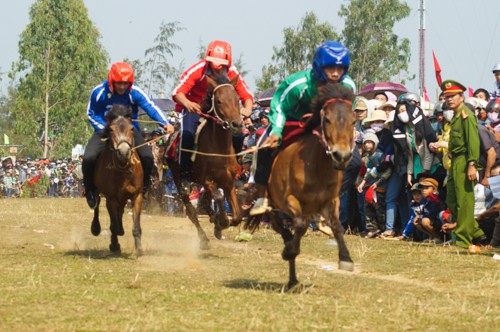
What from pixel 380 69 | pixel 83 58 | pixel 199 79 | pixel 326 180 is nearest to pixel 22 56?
pixel 83 58

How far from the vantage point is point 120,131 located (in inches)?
476

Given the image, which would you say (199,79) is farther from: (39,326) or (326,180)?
(39,326)

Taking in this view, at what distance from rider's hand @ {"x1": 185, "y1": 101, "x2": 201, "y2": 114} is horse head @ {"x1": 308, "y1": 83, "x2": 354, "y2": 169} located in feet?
15.6

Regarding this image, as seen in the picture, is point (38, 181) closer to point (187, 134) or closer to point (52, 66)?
point (52, 66)

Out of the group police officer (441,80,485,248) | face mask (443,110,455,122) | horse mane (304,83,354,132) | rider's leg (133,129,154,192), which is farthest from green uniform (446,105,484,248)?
horse mane (304,83,354,132)

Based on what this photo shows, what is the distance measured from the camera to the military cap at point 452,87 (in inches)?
535

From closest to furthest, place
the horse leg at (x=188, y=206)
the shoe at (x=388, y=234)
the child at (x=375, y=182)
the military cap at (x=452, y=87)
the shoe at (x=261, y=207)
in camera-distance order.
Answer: the shoe at (x=261, y=207) < the military cap at (x=452, y=87) < the horse leg at (x=188, y=206) < the shoe at (x=388, y=234) < the child at (x=375, y=182)

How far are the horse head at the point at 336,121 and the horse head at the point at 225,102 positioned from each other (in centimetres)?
392

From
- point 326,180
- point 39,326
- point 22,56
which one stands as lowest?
point 39,326

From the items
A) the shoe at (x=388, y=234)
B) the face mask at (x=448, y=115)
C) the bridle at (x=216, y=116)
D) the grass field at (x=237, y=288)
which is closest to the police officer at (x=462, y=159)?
the grass field at (x=237, y=288)

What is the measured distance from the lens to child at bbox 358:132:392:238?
16984 millimetres

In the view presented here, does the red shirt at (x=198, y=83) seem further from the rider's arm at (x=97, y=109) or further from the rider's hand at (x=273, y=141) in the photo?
the rider's hand at (x=273, y=141)

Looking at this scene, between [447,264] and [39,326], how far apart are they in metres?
6.22

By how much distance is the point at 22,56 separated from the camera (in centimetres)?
7050
